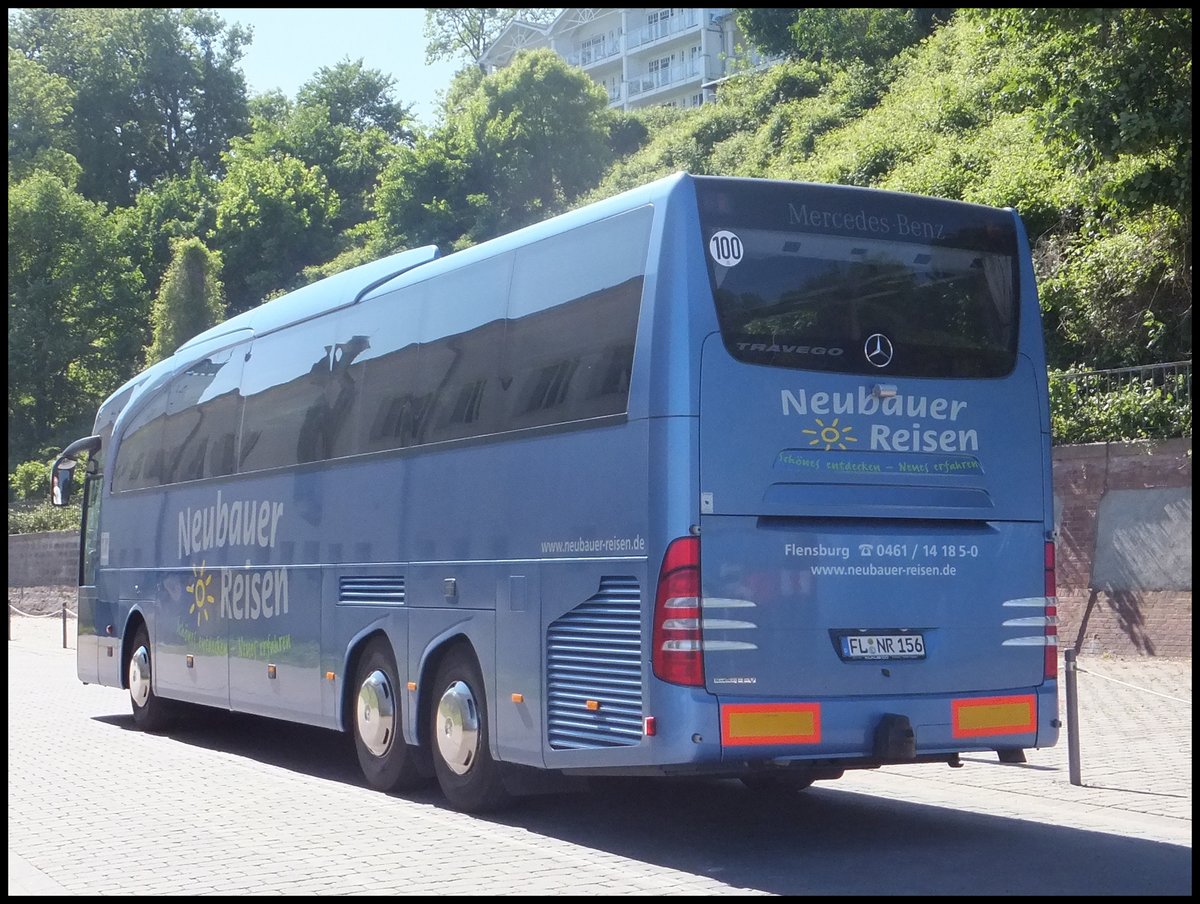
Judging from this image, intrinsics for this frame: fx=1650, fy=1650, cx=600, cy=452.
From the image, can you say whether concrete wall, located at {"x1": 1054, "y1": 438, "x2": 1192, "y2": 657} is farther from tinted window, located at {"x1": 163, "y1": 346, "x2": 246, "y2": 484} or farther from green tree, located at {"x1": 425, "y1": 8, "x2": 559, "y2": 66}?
green tree, located at {"x1": 425, "y1": 8, "x2": 559, "y2": 66}

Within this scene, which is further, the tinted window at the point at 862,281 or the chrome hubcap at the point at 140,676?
the chrome hubcap at the point at 140,676

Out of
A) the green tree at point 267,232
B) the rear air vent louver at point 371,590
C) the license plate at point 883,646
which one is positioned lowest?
the license plate at point 883,646

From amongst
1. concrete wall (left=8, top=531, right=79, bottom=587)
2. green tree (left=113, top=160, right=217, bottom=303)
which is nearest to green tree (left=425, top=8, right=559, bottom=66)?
green tree (left=113, top=160, right=217, bottom=303)

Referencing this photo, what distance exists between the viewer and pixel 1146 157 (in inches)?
709

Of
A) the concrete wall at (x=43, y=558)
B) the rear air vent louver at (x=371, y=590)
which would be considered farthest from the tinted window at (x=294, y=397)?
the concrete wall at (x=43, y=558)

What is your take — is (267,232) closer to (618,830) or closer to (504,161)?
(504,161)

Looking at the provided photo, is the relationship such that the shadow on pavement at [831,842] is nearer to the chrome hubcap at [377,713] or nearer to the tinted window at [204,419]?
the chrome hubcap at [377,713]

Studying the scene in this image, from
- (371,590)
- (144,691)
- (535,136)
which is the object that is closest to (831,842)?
(371,590)

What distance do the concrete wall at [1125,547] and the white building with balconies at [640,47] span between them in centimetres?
7624

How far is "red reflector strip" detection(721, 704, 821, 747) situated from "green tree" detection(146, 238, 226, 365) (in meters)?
46.9

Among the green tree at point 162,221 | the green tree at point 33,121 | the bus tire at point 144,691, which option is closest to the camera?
the bus tire at point 144,691

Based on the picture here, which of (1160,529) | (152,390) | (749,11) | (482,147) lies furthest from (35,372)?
(1160,529)

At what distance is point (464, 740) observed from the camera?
10.6 metres

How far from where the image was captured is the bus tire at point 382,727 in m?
11.5
